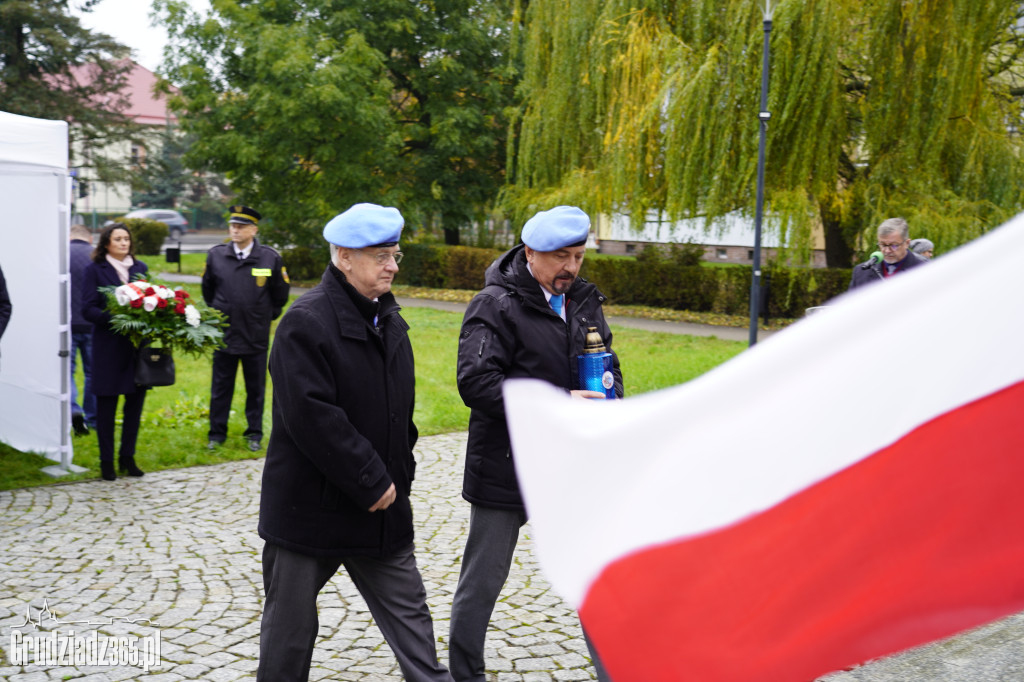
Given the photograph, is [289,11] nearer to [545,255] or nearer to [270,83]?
[270,83]

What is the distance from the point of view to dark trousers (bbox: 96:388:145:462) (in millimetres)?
8055

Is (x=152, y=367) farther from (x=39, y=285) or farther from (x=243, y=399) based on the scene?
(x=243, y=399)

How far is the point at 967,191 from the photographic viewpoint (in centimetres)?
1537

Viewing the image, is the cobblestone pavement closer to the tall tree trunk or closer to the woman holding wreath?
the woman holding wreath

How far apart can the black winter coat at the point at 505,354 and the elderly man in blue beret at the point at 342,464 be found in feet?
1.42

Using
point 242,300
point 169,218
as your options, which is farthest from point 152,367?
point 169,218

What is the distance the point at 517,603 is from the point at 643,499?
145 inches

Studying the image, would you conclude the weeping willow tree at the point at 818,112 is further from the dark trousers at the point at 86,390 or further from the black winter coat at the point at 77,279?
the dark trousers at the point at 86,390

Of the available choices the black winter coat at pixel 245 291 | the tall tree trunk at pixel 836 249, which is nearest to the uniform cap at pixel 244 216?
the black winter coat at pixel 245 291

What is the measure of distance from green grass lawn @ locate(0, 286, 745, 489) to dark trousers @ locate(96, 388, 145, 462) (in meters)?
0.32

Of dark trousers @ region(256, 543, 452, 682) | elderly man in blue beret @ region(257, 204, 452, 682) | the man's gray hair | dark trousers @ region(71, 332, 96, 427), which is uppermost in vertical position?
the man's gray hair

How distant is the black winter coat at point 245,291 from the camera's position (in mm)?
9008

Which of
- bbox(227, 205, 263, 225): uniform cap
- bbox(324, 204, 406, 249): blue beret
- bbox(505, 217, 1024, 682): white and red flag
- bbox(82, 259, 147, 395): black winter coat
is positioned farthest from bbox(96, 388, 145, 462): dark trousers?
bbox(505, 217, 1024, 682): white and red flag

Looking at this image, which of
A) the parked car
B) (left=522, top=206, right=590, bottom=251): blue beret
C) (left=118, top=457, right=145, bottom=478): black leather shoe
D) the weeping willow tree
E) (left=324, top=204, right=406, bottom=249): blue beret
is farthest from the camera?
the parked car
